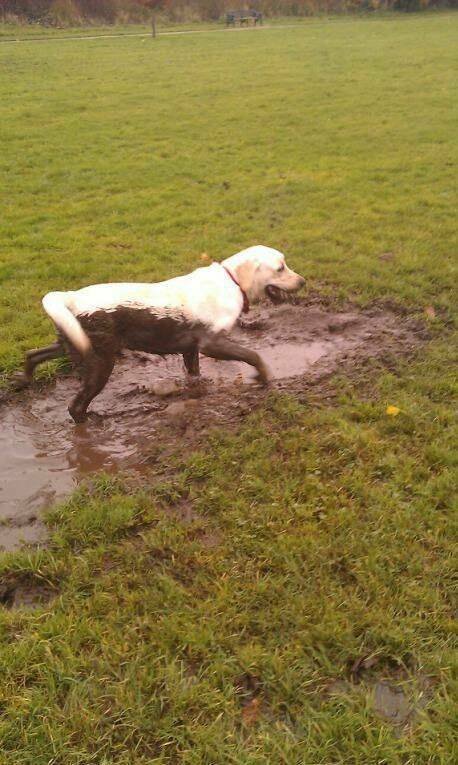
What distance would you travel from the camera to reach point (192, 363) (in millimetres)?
5133

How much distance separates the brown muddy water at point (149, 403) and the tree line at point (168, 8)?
34550 millimetres

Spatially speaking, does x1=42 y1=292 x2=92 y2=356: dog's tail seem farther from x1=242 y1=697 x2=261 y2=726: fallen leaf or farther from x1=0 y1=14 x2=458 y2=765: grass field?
x1=242 y1=697 x2=261 y2=726: fallen leaf

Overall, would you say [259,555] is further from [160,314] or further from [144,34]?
[144,34]

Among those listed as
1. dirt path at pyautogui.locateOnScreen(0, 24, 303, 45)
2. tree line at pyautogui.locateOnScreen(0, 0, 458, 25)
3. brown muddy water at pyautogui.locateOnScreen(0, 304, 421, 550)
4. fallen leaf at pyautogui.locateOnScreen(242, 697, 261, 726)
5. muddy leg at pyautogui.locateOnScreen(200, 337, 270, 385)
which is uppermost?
tree line at pyautogui.locateOnScreen(0, 0, 458, 25)

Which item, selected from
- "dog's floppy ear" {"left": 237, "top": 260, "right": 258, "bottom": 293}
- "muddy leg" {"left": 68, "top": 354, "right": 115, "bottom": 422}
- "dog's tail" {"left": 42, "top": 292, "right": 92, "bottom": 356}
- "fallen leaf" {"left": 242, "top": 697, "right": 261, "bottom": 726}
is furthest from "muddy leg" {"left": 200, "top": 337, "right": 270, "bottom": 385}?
"fallen leaf" {"left": 242, "top": 697, "right": 261, "bottom": 726}

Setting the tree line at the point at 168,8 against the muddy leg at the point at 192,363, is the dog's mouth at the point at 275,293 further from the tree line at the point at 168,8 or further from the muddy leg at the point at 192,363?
the tree line at the point at 168,8

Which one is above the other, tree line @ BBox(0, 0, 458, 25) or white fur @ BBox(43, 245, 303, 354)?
tree line @ BBox(0, 0, 458, 25)

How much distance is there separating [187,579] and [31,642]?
84cm

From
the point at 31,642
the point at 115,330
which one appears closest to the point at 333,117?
the point at 115,330

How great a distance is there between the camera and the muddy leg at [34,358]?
4.74 meters

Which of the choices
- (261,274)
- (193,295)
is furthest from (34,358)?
(261,274)

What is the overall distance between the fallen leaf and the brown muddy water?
1620mm

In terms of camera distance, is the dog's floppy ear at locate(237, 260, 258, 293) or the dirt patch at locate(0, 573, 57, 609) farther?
the dog's floppy ear at locate(237, 260, 258, 293)

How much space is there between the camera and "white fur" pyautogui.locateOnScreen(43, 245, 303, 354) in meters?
4.16
